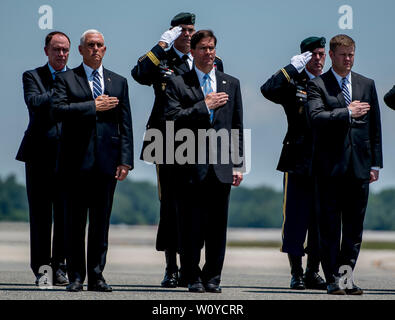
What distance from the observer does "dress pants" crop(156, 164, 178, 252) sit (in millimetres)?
10867

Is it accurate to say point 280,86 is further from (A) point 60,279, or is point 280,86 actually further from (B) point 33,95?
(A) point 60,279

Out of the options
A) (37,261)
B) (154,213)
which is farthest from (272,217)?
(37,261)

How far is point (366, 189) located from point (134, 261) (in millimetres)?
12581

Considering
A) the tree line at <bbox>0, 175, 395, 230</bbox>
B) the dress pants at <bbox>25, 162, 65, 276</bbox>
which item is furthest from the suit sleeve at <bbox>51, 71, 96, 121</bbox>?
the tree line at <bbox>0, 175, 395, 230</bbox>

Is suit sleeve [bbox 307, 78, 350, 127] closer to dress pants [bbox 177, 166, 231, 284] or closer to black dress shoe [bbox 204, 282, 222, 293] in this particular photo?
dress pants [bbox 177, 166, 231, 284]

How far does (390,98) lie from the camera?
10.2 m

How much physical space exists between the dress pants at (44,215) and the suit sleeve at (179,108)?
1.77 metres

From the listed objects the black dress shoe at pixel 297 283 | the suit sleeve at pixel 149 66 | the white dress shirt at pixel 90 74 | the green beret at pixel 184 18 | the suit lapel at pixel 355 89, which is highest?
the green beret at pixel 184 18

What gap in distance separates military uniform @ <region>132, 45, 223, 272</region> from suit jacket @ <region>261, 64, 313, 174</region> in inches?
25.2

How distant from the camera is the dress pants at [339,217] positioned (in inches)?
394

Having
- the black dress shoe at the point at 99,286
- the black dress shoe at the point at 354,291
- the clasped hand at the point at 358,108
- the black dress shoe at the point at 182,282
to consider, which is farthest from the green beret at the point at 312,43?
the black dress shoe at the point at 99,286

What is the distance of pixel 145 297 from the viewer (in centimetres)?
922

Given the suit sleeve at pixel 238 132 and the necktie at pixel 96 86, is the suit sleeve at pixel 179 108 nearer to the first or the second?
the suit sleeve at pixel 238 132

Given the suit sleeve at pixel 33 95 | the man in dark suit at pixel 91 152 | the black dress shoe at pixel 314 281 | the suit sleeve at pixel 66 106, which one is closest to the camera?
the suit sleeve at pixel 66 106
